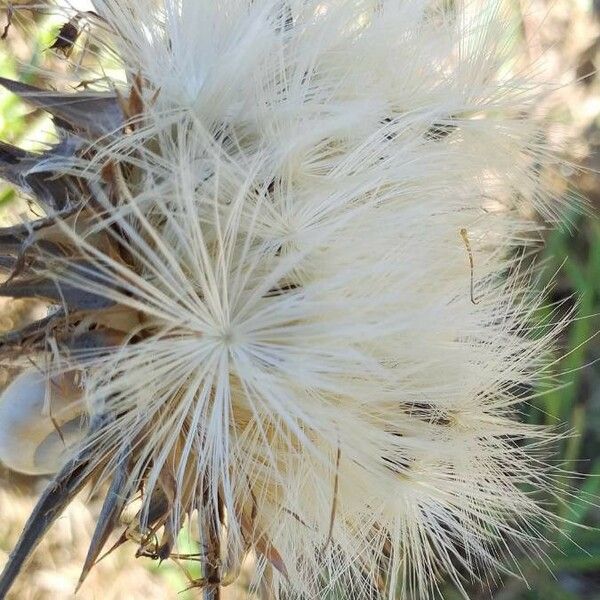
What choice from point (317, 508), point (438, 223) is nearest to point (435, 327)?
point (438, 223)

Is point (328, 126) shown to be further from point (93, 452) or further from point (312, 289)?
point (93, 452)

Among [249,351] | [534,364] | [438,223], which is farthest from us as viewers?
[534,364]

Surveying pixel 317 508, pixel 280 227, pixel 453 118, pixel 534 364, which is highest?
pixel 453 118

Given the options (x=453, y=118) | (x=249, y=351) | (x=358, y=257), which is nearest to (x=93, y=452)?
(x=249, y=351)

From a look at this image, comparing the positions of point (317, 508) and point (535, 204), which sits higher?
point (535, 204)

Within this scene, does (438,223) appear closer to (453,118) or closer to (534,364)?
(453,118)

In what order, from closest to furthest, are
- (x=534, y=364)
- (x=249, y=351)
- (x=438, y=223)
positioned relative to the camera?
(x=249, y=351) < (x=438, y=223) < (x=534, y=364)

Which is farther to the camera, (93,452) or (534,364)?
(534,364)
